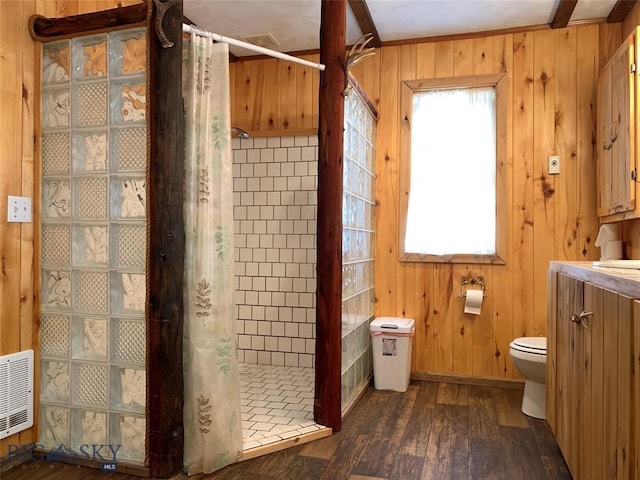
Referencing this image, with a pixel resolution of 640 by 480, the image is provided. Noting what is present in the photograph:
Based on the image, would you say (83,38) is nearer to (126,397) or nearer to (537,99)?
(126,397)

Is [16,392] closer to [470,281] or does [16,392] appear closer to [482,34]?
[470,281]

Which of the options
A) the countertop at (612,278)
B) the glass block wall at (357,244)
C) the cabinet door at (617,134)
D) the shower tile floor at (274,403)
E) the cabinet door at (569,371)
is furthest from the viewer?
the glass block wall at (357,244)

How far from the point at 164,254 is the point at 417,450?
1.54 metres

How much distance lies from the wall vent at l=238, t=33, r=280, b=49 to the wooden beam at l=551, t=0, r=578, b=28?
1.97 m

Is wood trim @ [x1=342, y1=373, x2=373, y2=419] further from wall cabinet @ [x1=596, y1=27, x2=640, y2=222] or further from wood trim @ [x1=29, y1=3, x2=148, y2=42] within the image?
wood trim @ [x1=29, y1=3, x2=148, y2=42]

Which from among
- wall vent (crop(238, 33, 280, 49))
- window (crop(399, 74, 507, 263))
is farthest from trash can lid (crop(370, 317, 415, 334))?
wall vent (crop(238, 33, 280, 49))

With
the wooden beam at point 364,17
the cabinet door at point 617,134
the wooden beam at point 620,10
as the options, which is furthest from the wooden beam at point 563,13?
the wooden beam at point 364,17

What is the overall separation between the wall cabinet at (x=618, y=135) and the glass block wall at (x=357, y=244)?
1497mm

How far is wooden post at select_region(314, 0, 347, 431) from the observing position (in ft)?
8.21

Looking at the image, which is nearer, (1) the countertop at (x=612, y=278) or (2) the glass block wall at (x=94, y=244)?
(1) the countertop at (x=612, y=278)

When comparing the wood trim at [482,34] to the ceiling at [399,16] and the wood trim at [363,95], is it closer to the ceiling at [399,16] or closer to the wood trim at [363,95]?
the ceiling at [399,16]

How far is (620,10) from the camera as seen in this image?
3.03 metres

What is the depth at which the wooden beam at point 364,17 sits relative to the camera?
2.97 meters

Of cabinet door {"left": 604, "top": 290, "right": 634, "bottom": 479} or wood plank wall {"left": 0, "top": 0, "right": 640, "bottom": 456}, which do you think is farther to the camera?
wood plank wall {"left": 0, "top": 0, "right": 640, "bottom": 456}
